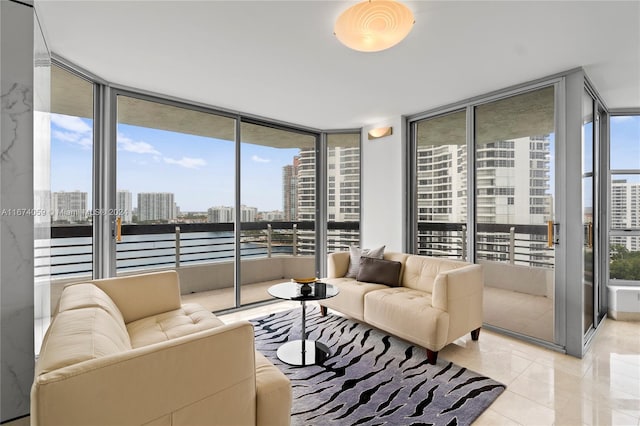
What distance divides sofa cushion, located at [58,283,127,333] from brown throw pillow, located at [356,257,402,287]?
96.8 inches

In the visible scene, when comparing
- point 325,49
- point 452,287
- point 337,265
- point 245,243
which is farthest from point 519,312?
point 245,243

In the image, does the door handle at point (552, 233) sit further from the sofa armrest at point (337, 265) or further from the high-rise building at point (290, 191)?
the high-rise building at point (290, 191)

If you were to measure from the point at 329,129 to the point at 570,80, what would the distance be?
3.09 m

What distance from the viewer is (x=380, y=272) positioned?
3.54m

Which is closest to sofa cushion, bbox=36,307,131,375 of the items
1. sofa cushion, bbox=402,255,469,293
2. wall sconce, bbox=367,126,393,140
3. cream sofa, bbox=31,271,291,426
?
cream sofa, bbox=31,271,291,426

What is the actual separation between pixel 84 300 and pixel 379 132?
4.05 metres

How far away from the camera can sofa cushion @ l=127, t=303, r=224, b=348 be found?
2027 mm

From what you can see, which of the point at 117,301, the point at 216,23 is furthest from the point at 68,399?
the point at 216,23

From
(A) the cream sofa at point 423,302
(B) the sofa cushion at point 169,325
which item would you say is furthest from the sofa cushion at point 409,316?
(B) the sofa cushion at point 169,325

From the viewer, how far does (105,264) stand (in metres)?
3.14

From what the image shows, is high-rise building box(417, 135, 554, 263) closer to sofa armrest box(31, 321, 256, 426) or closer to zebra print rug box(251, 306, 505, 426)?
zebra print rug box(251, 306, 505, 426)

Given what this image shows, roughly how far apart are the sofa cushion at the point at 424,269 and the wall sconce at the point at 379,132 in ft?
6.42

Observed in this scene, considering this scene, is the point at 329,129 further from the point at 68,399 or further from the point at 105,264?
the point at 68,399

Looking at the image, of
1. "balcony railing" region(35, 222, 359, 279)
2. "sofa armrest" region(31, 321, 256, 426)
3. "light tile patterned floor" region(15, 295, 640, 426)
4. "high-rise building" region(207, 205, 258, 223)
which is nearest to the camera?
"sofa armrest" region(31, 321, 256, 426)
